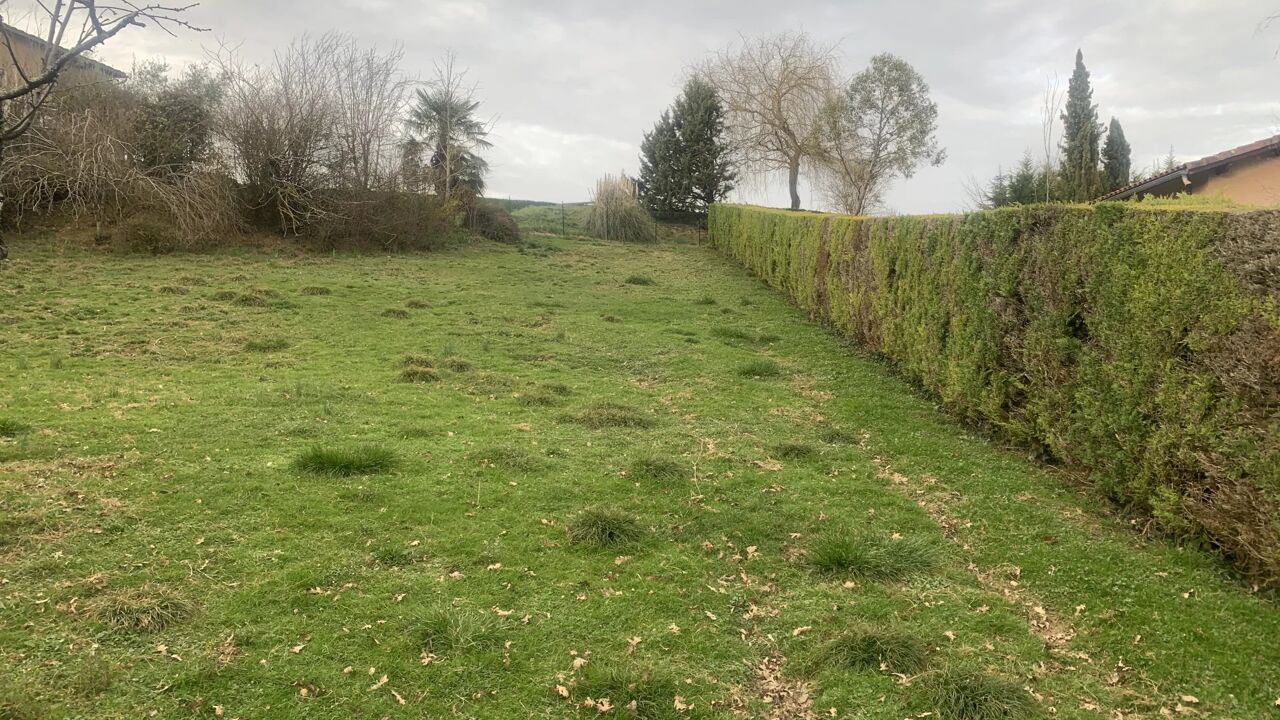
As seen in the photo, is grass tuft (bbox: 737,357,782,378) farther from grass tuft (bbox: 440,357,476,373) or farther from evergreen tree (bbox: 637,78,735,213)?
evergreen tree (bbox: 637,78,735,213)

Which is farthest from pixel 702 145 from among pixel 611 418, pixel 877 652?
pixel 877 652

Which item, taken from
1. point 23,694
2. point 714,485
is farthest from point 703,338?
point 23,694

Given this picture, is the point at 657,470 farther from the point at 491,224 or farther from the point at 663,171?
the point at 663,171

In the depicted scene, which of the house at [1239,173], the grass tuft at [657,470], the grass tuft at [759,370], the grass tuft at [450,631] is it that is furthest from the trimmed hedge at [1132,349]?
the house at [1239,173]

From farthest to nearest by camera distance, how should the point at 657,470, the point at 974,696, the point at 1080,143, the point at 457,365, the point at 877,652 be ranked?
1. the point at 1080,143
2. the point at 457,365
3. the point at 657,470
4. the point at 877,652
5. the point at 974,696

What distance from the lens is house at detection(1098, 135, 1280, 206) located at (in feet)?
41.2

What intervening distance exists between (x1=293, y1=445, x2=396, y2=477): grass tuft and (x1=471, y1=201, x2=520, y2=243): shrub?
767 inches

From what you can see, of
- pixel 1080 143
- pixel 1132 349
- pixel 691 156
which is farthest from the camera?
pixel 691 156

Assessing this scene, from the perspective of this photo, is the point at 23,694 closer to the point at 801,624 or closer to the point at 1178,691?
the point at 801,624

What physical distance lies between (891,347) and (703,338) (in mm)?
3052

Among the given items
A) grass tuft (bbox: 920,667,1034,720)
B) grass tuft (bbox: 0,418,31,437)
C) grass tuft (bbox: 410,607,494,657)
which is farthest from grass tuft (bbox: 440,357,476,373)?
grass tuft (bbox: 920,667,1034,720)

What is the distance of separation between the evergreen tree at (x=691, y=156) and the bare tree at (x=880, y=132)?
537 centimetres

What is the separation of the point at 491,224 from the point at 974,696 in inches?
905

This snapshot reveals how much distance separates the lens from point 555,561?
3969mm
